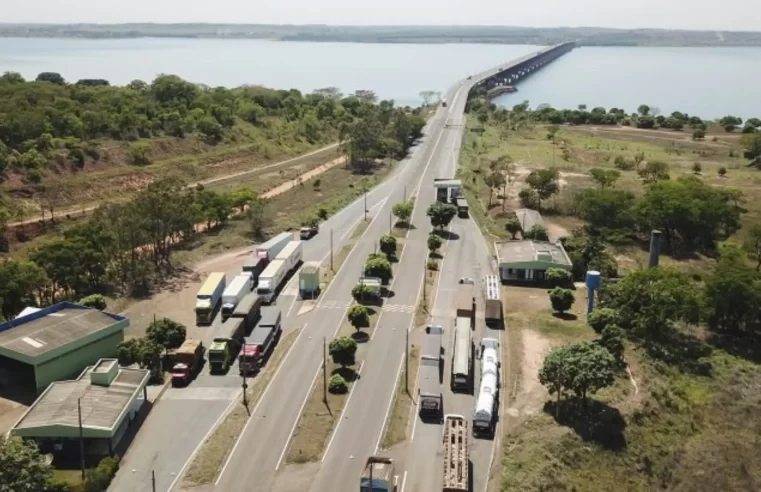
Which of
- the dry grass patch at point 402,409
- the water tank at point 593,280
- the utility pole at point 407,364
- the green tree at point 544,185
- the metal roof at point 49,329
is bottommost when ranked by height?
the dry grass patch at point 402,409

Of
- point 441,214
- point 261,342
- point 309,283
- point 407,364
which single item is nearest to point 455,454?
point 407,364

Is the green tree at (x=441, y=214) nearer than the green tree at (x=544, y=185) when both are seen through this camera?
Yes

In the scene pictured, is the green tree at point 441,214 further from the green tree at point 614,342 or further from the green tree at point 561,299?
the green tree at point 614,342

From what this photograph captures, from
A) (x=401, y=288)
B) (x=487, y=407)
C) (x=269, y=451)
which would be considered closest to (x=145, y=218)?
(x=401, y=288)

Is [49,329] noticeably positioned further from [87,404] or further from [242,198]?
[242,198]

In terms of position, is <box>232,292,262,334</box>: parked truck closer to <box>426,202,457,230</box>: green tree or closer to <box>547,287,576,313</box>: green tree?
<box>547,287,576,313</box>: green tree

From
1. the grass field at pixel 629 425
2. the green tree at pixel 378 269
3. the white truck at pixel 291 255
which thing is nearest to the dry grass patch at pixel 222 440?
the grass field at pixel 629 425
